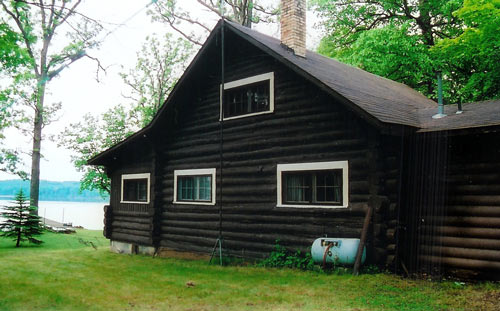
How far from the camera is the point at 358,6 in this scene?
2552 centimetres

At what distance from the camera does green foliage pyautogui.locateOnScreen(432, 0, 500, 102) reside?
51.5ft

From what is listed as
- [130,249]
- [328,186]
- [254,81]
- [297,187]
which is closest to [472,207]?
[328,186]

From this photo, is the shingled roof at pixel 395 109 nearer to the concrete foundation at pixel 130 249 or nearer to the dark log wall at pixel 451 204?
the dark log wall at pixel 451 204

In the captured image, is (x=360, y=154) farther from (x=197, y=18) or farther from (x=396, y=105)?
(x=197, y=18)

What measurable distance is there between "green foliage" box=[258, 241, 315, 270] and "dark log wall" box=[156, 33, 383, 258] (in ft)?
0.61

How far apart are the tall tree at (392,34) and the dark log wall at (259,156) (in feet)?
32.6

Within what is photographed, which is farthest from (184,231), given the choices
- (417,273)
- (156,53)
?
(156,53)

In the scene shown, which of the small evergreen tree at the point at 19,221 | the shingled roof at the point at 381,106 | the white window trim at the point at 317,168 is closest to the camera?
the shingled roof at the point at 381,106

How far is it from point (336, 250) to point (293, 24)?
676 centimetres

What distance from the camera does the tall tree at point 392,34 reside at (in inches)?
813

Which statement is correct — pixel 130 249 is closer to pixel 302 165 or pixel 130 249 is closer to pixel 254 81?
pixel 254 81

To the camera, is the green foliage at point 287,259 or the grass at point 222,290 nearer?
the grass at point 222,290

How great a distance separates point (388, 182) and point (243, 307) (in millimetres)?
4492

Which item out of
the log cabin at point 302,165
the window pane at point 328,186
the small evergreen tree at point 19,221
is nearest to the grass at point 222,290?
the log cabin at point 302,165
